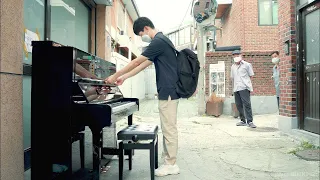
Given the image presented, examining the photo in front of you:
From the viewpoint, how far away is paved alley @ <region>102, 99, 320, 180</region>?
3.88 metres

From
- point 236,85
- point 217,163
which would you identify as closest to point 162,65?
point 217,163

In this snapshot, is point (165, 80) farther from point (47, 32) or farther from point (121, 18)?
point (121, 18)

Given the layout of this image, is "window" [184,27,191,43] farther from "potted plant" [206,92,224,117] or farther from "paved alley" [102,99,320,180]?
"paved alley" [102,99,320,180]

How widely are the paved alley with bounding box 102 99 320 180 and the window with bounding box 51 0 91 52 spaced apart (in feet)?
8.18

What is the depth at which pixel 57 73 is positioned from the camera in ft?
9.91

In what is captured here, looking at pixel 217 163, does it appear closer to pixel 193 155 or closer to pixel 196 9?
pixel 193 155

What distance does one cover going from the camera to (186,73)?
3.86 m

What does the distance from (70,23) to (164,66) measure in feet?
9.83

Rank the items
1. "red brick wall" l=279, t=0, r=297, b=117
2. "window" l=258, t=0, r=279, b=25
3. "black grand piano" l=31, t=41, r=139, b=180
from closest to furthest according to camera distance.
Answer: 1. "black grand piano" l=31, t=41, r=139, b=180
2. "red brick wall" l=279, t=0, r=297, b=117
3. "window" l=258, t=0, r=279, b=25

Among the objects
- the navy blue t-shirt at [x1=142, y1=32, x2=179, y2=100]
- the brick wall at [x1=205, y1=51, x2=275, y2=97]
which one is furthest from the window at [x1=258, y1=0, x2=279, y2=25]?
the navy blue t-shirt at [x1=142, y1=32, x2=179, y2=100]

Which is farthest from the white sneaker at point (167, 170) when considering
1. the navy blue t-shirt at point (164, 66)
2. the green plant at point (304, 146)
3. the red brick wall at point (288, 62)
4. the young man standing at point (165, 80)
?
the red brick wall at point (288, 62)

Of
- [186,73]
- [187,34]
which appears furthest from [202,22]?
[187,34]

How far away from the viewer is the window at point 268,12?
42.5 ft

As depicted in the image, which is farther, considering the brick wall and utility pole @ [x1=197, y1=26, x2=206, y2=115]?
utility pole @ [x1=197, y1=26, x2=206, y2=115]
